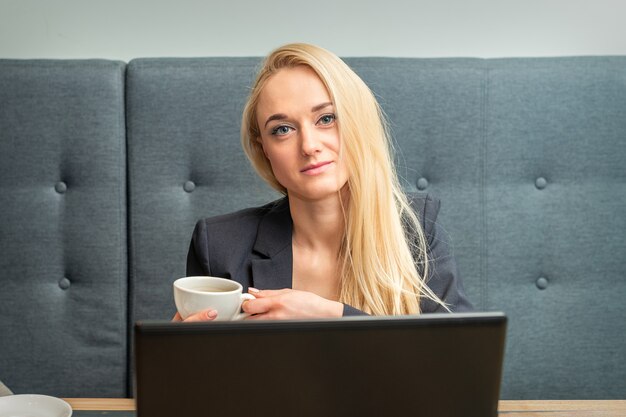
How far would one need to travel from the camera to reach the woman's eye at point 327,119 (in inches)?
53.4

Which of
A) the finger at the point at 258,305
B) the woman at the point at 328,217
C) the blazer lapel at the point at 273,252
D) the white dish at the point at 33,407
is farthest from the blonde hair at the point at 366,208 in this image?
the white dish at the point at 33,407

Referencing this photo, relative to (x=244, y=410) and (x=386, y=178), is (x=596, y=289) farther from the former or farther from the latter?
(x=244, y=410)

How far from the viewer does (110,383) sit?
1.85 meters

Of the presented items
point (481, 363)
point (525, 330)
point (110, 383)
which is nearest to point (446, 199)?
point (525, 330)

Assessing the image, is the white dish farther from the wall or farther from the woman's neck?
the wall

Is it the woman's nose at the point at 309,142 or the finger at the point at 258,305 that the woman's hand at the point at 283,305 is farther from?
the woman's nose at the point at 309,142

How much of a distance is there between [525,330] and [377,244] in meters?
0.63

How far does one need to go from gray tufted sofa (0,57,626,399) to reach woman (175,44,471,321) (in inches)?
13.4

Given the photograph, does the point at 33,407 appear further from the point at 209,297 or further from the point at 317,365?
the point at 317,365


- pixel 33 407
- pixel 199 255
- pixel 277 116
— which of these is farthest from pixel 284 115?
pixel 33 407

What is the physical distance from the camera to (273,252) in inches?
57.1

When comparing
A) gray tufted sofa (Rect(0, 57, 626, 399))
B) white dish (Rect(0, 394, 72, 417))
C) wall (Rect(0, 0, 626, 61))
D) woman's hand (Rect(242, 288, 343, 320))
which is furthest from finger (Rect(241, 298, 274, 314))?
wall (Rect(0, 0, 626, 61))

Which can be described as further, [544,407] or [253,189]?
[253,189]

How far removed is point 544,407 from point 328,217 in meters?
0.52
